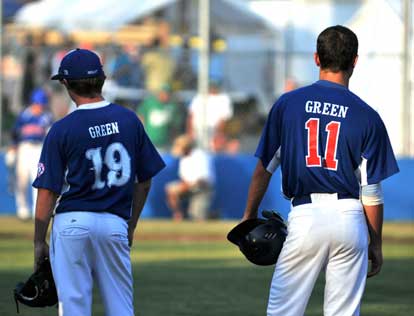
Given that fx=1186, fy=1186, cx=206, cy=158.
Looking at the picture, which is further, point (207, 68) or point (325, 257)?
point (207, 68)

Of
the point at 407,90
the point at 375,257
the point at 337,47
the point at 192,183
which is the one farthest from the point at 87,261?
the point at 407,90

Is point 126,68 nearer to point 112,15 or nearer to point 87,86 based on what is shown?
point 112,15

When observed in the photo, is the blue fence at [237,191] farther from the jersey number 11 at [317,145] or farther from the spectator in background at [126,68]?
the jersey number 11 at [317,145]

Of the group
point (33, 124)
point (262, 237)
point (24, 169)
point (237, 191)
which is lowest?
point (237, 191)

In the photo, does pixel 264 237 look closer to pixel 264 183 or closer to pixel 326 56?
pixel 264 183

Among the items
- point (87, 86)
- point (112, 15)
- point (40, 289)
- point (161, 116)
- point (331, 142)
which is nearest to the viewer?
point (331, 142)

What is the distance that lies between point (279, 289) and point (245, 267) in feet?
26.0

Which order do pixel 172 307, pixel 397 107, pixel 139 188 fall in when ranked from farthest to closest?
pixel 397 107, pixel 172 307, pixel 139 188

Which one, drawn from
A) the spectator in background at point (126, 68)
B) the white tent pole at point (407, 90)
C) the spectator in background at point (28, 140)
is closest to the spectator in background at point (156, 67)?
the spectator in background at point (126, 68)

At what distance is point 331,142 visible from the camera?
255 inches

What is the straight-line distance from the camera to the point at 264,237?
22.1 ft

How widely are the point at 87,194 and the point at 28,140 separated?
14709mm

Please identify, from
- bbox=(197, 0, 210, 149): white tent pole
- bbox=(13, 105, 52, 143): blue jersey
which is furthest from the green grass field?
bbox=(197, 0, 210, 149): white tent pole

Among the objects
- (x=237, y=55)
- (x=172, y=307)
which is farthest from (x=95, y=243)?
(x=237, y=55)
